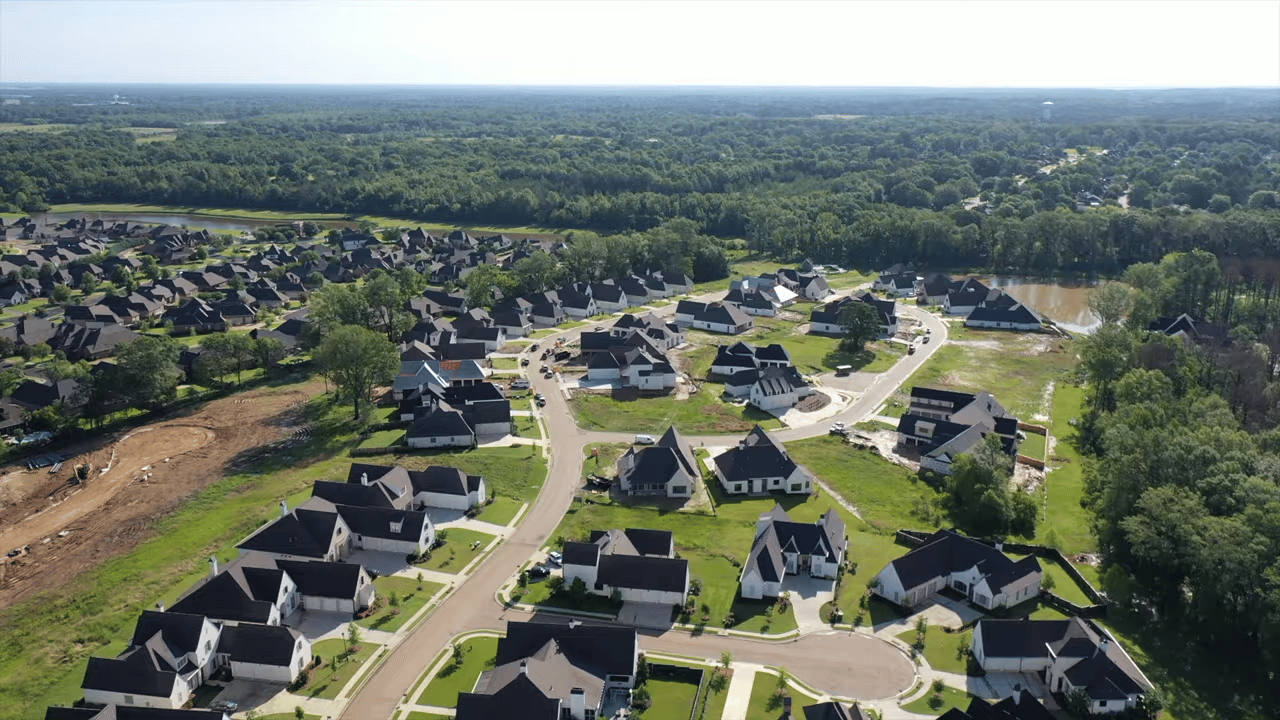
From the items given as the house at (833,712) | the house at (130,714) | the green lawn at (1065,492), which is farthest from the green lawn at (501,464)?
the green lawn at (1065,492)

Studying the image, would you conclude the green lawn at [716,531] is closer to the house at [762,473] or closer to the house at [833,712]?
the house at [762,473]

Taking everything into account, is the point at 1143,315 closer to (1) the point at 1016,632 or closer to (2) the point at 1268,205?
(1) the point at 1016,632

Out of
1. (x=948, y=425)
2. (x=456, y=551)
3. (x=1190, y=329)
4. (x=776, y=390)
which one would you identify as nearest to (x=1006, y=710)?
(x=456, y=551)

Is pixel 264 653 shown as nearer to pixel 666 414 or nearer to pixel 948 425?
pixel 666 414

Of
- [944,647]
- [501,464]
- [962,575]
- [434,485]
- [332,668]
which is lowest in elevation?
[944,647]

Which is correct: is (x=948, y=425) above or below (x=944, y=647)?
above

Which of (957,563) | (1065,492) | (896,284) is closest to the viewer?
(957,563)

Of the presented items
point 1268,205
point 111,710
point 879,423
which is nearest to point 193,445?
point 111,710

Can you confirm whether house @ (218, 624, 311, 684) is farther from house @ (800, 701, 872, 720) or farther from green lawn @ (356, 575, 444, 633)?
house @ (800, 701, 872, 720)
